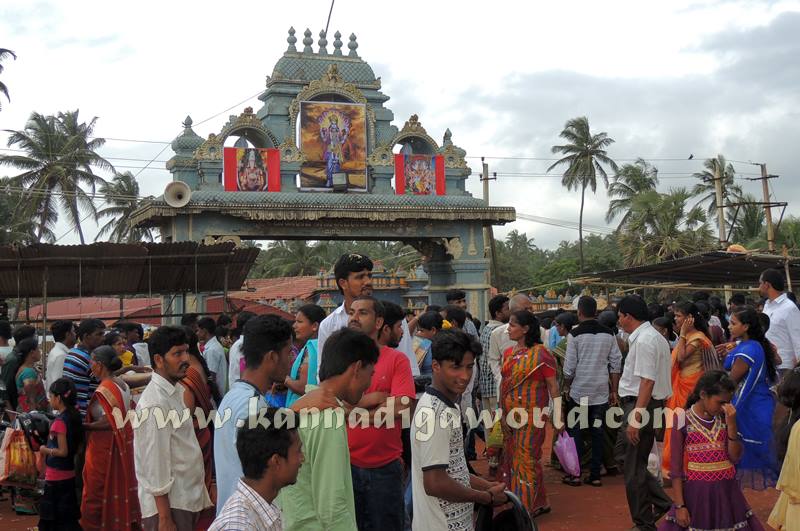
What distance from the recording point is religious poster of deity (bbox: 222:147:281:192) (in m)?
21.8

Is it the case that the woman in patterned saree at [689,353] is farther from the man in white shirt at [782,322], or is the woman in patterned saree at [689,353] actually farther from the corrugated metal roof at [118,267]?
the corrugated metal roof at [118,267]

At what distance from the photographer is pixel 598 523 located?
7211 mm

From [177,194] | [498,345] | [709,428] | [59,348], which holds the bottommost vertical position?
[709,428]

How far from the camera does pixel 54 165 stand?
Result: 112ft

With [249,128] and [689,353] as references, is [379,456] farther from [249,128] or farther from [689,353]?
[249,128]

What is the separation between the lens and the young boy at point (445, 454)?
3.69 meters

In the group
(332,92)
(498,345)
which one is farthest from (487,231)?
(498,345)

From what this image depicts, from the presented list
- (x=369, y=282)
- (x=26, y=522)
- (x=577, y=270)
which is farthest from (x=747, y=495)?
(x=577, y=270)

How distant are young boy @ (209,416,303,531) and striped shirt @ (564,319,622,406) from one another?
5692 mm

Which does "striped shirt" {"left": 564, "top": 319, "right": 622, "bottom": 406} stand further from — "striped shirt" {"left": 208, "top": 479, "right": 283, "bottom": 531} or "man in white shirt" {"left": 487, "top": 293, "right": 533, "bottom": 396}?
"striped shirt" {"left": 208, "top": 479, "right": 283, "bottom": 531}

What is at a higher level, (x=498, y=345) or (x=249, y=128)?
(x=249, y=128)

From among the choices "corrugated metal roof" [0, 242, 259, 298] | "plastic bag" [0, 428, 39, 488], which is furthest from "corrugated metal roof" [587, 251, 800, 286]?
"plastic bag" [0, 428, 39, 488]

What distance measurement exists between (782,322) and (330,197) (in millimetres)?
16124

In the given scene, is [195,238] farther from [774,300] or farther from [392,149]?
[774,300]
